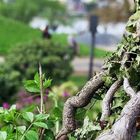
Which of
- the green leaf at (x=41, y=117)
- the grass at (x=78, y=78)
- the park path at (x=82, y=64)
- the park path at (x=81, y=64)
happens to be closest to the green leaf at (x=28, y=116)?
the green leaf at (x=41, y=117)

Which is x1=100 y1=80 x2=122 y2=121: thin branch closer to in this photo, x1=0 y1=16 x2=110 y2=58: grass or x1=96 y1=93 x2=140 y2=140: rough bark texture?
x1=96 y1=93 x2=140 y2=140: rough bark texture

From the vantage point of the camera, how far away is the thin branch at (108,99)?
1500mm

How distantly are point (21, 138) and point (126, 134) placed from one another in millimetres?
298

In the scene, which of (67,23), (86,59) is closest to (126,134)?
(86,59)

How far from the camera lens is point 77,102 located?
1572mm

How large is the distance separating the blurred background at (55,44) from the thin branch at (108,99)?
15 cm

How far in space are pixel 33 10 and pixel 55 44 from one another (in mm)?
20876

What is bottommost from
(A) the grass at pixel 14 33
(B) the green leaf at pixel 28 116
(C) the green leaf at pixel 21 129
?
(A) the grass at pixel 14 33

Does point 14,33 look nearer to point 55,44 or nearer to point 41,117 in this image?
point 55,44

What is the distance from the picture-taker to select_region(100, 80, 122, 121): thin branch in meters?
1.50

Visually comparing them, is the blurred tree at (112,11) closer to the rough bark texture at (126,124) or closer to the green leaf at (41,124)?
the green leaf at (41,124)

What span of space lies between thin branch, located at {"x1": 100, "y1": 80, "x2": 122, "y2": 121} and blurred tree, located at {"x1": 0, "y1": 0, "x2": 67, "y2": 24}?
3061 cm

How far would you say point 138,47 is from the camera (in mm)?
1535

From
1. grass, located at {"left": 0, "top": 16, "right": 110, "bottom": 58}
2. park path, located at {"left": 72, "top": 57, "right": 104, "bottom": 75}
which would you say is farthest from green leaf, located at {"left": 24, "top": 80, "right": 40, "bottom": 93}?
grass, located at {"left": 0, "top": 16, "right": 110, "bottom": 58}
